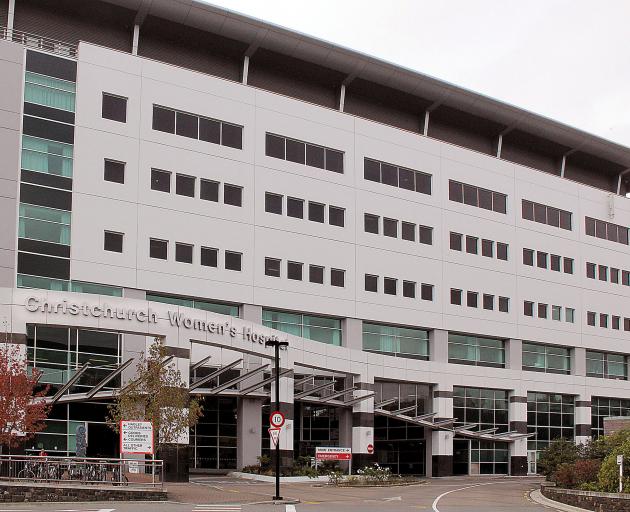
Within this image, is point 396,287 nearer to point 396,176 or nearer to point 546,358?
point 396,176

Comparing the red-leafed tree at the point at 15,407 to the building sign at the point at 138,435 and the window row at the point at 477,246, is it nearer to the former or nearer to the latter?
the building sign at the point at 138,435

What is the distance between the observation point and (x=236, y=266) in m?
58.0

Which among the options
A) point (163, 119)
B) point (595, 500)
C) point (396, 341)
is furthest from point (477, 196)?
point (595, 500)

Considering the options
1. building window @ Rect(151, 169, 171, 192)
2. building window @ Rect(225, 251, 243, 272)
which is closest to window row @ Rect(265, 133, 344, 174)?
building window @ Rect(225, 251, 243, 272)

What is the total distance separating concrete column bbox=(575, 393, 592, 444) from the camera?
77.4 meters

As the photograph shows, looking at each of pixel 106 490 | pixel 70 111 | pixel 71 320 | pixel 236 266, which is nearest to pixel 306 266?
pixel 236 266

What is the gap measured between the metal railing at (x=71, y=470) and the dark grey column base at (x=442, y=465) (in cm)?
3315

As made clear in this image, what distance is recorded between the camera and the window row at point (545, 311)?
74.6 m

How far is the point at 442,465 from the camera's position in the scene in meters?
66.4

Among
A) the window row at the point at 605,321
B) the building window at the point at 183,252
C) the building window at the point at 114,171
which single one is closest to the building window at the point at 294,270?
the building window at the point at 183,252

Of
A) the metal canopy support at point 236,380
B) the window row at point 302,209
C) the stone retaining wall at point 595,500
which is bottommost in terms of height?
the stone retaining wall at point 595,500

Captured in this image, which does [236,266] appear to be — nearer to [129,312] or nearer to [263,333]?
[263,333]

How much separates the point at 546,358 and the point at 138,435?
46.0 meters

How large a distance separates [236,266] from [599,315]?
35.6 metres
